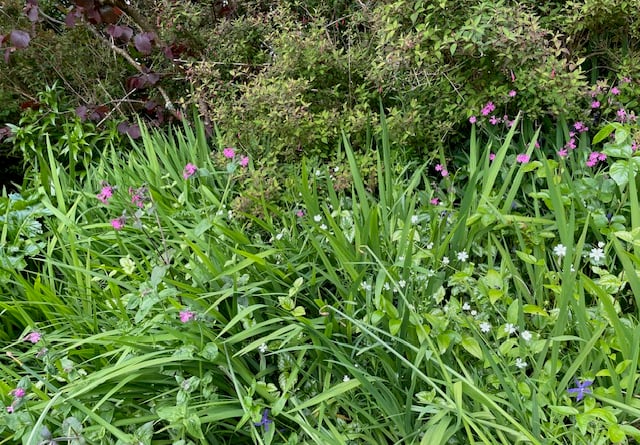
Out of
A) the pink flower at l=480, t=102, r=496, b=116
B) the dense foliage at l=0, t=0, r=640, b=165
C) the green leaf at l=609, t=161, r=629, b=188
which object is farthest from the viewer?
the pink flower at l=480, t=102, r=496, b=116

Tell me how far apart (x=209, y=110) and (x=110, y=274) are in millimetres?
1261

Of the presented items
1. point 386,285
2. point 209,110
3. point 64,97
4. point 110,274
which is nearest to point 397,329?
point 386,285

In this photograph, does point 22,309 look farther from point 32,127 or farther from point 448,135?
point 448,135

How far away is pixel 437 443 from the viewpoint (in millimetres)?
1211

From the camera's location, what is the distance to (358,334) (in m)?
1.57

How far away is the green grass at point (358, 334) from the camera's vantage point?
128 centimetres

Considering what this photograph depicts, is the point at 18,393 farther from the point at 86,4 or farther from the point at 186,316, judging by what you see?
the point at 86,4

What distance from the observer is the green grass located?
1.28 meters

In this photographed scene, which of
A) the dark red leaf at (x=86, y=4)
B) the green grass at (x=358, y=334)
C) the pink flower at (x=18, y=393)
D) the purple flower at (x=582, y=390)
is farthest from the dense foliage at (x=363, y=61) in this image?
the pink flower at (x=18, y=393)

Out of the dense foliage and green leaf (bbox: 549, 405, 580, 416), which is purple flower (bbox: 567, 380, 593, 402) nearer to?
green leaf (bbox: 549, 405, 580, 416)

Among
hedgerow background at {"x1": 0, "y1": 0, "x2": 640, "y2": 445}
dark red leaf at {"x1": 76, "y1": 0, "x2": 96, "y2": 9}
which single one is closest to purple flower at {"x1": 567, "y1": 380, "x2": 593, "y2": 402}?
hedgerow background at {"x1": 0, "y1": 0, "x2": 640, "y2": 445}

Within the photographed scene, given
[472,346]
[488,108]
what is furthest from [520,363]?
[488,108]

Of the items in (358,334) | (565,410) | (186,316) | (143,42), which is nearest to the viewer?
(565,410)

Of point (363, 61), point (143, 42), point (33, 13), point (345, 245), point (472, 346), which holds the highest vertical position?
point (33, 13)
